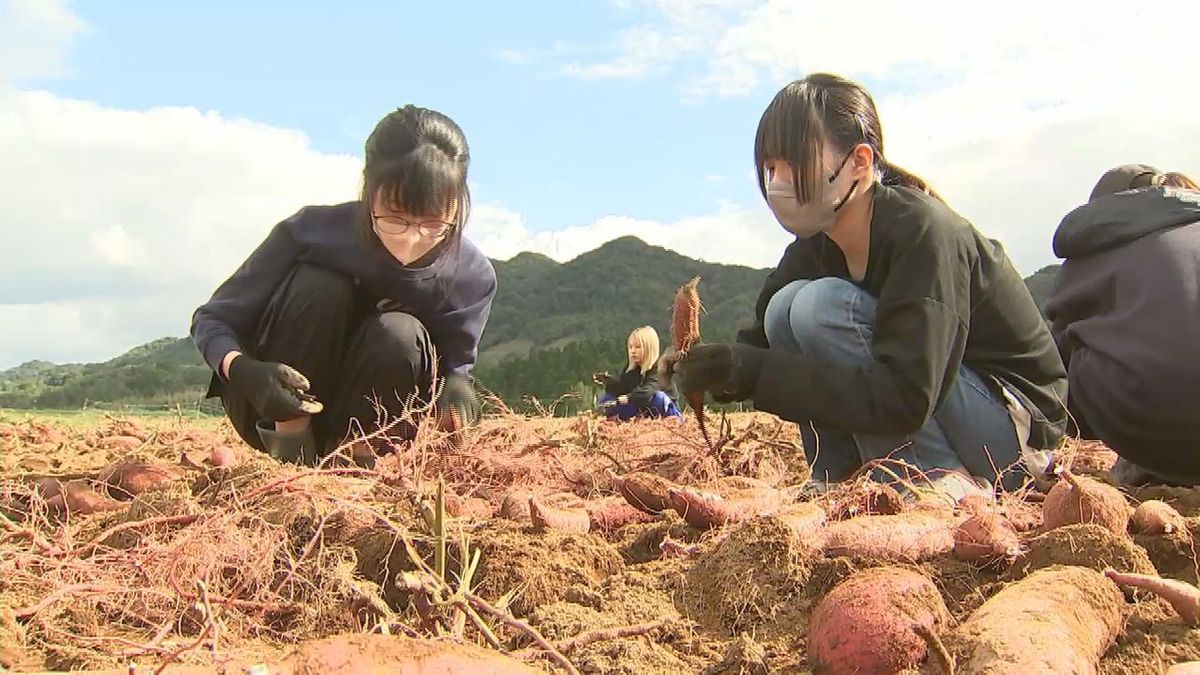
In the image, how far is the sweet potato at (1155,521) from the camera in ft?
6.19

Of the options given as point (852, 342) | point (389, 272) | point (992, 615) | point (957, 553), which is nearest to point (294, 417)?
point (389, 272)

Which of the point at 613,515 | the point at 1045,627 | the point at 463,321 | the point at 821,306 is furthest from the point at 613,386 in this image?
the point at 1045,627

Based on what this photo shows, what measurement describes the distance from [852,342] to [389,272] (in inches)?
53.8

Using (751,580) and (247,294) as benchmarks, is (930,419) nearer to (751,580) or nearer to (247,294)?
(751,580)

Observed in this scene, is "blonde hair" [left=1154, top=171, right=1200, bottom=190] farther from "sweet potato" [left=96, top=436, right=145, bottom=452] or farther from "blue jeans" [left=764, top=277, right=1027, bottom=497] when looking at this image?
"sweet potato" [left=96, top=436, right=145, bottom=452]

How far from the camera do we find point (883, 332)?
2244 millimetres

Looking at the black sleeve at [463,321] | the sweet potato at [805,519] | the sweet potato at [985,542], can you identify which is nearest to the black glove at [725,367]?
the sweet potato at [805,519]

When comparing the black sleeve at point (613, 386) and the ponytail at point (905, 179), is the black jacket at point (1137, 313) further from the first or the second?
the black sleeve at point (613, 386)

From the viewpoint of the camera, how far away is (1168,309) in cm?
246

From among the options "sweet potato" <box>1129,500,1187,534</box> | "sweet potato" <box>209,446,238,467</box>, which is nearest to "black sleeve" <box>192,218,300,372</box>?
"sweet potato" <box>209,446,238,467</box>

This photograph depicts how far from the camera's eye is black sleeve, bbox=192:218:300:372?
9.95ft

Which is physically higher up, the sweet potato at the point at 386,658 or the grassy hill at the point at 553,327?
the sweet potato at the point at 386,658

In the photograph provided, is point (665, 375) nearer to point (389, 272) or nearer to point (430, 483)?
point (430, 483)

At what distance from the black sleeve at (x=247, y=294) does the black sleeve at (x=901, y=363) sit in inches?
63.5
